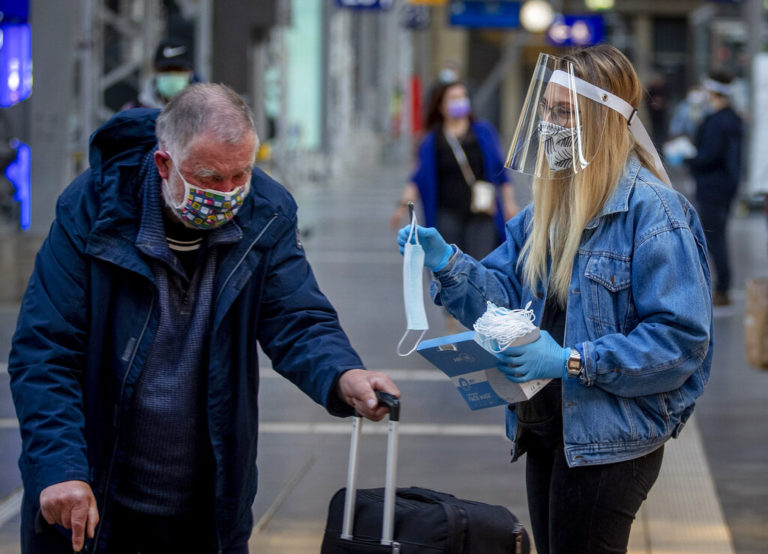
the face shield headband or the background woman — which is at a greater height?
the face shield headband

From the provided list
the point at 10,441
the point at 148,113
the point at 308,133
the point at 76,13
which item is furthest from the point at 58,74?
the point at 308,133

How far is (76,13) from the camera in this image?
10.6m

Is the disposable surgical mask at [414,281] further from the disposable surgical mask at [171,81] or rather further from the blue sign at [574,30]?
the blue sign at [574,30]

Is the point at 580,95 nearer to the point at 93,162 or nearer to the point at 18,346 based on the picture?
the point at 93,162

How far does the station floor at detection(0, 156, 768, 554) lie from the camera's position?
5078 mm

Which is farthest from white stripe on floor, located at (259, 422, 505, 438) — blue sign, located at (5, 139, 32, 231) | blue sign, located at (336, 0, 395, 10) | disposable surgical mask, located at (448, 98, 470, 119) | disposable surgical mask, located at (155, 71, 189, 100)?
blue sign, located at (336, 0, 395, 10)

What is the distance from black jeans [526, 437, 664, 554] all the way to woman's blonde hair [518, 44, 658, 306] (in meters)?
0.43

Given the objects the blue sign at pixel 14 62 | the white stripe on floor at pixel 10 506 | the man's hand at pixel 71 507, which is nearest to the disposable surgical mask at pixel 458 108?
the white stripe on floor at pixel 10 506

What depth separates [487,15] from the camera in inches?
1235

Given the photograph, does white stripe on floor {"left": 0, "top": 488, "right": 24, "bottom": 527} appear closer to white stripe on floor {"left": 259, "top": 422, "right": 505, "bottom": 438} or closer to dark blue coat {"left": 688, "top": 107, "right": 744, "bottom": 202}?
white stripe on floor {"left": 259, "top": 422, "right": 505, "bottom": 438}

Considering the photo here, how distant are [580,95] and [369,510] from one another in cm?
114

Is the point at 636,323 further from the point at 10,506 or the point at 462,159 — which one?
the point at 462,159

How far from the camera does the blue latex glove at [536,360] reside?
2793mm

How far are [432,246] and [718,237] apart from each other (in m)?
8.29
